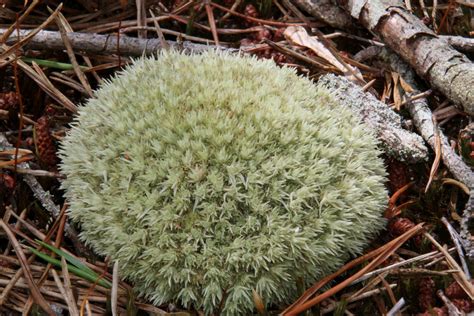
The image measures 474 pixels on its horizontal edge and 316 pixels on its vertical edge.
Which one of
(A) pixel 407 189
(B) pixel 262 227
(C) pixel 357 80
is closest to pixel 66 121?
(B) pixel 262 227

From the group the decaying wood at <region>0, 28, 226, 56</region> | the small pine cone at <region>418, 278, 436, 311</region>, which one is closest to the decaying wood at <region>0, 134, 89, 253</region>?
the decaying wood at <region>0, 28, 226, 56</region>

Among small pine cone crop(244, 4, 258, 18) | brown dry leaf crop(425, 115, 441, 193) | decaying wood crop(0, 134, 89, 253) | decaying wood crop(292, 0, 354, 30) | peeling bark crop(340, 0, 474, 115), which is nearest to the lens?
decaying wood crop(0, 134, 89, 253)

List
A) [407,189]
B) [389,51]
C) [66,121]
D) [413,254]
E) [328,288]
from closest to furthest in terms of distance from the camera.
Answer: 1. [328,288]
2. [413,254]
3. [407,189]
4. [66,121]
5. [389,51]

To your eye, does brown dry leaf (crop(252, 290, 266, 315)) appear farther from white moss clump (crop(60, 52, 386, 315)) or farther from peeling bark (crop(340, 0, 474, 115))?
peeling bark (crop(340, 0, 474, 115))

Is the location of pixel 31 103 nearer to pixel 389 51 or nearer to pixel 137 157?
pixel 137 157

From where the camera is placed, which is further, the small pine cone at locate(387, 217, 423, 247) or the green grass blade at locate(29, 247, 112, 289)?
the small pine cone at locate(387, 217, 423, 247)

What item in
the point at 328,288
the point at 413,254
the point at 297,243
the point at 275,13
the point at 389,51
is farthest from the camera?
the point at 275,13

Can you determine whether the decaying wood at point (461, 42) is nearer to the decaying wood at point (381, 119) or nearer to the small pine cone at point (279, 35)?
the decaying wood at point (381, 119)

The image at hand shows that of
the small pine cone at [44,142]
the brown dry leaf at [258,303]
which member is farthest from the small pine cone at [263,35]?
the brown dry leaf at [258,303]
